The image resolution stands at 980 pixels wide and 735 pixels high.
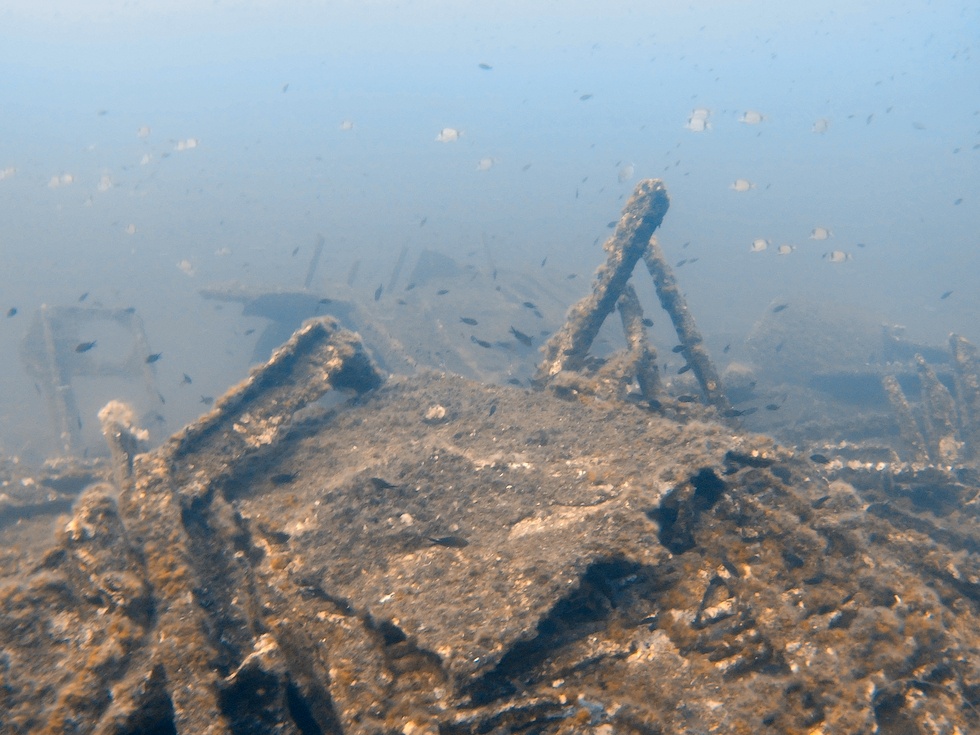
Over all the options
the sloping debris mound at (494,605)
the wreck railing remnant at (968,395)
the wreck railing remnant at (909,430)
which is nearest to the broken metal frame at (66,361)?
the sloping debris mound at (494,605)

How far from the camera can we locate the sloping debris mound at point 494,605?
9.50ft

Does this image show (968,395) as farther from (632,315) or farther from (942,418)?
(632,315)

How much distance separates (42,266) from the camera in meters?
52.5

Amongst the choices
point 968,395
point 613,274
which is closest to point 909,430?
point 968,395

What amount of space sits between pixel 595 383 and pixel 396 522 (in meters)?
3.35

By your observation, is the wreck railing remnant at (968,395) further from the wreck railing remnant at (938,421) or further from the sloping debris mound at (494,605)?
the sloping debris mound at (494,605)

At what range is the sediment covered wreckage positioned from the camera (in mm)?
2902

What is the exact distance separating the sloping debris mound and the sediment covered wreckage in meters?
0.02

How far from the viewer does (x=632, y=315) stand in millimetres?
8578

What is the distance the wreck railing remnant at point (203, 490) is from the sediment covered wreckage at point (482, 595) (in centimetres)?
2

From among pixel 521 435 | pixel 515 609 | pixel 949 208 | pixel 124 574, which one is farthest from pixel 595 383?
pixel 949 208

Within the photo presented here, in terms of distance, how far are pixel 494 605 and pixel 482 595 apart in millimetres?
133

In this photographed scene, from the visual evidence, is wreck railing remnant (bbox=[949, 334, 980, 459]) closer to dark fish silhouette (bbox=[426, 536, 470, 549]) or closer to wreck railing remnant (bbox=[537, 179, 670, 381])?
wreck railing remnant (bbox=[537, 179, 670, 381])

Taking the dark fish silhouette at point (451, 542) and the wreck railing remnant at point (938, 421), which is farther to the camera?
the wreck railing remnant at point (938, 421)
